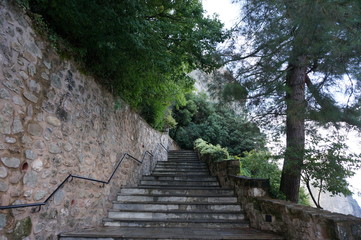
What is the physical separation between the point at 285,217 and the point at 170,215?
189cm

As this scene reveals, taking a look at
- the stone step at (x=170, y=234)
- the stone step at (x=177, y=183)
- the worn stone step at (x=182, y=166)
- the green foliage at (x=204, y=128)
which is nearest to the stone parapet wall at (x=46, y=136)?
the stone step at (x=170, y=234)

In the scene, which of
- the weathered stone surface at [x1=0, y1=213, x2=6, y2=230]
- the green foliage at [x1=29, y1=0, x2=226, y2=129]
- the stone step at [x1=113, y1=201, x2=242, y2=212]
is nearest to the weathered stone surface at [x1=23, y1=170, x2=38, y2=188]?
the weathered stone surface at [x1=0, y1=213, x2=6, y2=230]

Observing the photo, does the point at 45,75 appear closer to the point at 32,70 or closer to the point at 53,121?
the point at 32,70

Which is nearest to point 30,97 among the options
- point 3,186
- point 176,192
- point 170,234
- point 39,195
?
point 3,186

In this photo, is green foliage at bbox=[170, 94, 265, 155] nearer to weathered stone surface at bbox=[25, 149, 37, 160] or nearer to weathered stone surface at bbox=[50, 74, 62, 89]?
weathered stone surface at bbox=[50, 74, 62, 89]

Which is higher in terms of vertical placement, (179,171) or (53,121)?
(53,121)

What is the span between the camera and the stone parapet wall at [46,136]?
6.03 ft

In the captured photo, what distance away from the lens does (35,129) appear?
213cm

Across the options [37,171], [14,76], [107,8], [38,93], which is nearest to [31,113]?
[38,93]

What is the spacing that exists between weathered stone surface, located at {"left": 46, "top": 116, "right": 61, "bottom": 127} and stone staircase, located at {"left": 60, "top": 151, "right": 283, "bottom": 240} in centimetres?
140

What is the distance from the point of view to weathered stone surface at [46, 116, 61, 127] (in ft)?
7.58

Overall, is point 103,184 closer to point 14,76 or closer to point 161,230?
point 161,230

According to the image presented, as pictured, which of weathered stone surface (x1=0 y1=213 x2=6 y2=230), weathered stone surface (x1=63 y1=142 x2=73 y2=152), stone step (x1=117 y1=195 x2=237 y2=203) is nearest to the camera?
weathered stone surface (x1=0 y1=213 x2=6 y2=230)

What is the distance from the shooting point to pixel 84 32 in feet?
8.00
